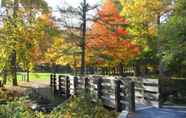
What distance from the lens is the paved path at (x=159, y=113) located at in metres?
12.6

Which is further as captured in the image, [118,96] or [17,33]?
[17,33]

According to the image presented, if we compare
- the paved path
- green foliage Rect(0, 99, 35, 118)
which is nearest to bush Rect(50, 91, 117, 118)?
green foliage Rect(0, 99, 35, 118)

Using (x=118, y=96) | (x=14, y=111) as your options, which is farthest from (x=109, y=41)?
(x=14, y=111)

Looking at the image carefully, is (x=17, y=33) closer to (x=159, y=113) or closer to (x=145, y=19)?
(x=159, y=113)

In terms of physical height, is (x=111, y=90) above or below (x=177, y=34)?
below

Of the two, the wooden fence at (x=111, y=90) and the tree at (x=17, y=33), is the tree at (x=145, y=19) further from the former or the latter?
the wooden fence at (x=111, y=90)

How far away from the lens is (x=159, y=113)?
1320 cm

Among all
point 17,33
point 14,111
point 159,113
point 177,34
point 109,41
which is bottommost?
point 159,113

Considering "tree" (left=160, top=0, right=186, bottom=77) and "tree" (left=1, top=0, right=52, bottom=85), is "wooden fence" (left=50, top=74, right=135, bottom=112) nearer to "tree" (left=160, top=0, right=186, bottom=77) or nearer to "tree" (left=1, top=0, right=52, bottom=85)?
"tree" (left=1, top=0, right=52, bottom=85)

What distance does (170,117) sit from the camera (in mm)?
12484

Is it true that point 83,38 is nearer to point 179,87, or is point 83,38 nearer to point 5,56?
point 5,56

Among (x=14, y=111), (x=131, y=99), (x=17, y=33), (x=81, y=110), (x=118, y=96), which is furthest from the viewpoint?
(x=17, y=33)

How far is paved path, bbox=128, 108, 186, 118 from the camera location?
1265 centimetres

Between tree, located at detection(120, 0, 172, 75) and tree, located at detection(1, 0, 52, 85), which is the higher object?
tree, located at detection(120, 0, 172, 75)
